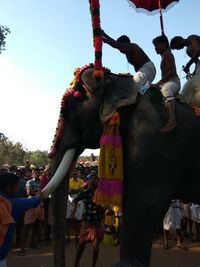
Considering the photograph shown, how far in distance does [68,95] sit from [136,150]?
3.07 feet

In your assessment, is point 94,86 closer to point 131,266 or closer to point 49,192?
point 49,192

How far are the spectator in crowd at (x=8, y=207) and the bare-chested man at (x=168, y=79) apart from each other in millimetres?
1426

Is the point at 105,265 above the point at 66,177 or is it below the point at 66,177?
below

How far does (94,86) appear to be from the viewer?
431cm

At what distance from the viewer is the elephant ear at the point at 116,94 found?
4.15 m

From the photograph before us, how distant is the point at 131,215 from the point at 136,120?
0.88 meters

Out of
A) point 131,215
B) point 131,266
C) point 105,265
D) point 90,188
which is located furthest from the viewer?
point 105,265

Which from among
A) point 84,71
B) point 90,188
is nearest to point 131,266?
point 84,71

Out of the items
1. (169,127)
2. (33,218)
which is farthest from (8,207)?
(33,218)

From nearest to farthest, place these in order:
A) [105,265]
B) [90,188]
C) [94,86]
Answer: [94,86] → [90,188] → [105,265]

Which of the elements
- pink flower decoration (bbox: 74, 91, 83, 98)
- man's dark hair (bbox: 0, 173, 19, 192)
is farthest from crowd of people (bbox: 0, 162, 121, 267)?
pink flower decoration (bbox: 74, 91, 83, 98)

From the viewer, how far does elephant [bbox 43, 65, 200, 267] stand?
3.95 meters

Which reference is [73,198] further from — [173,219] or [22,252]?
[173,219]

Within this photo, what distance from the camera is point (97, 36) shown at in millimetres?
4270
